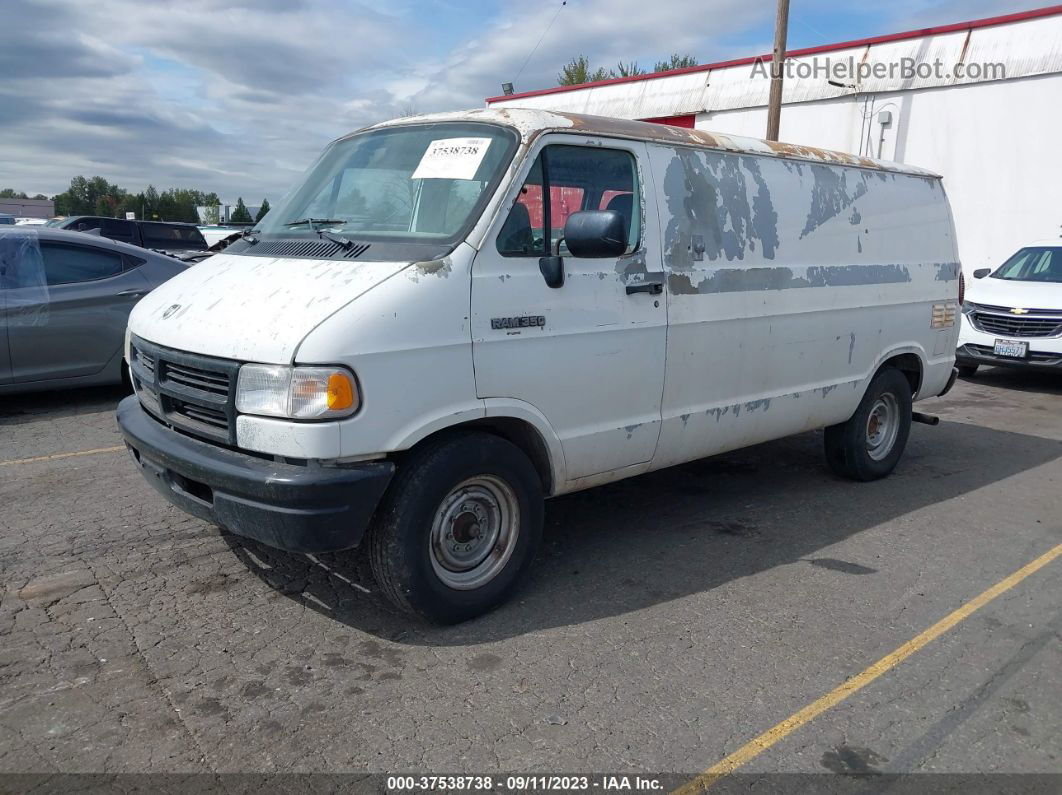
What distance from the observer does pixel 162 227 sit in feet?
59.0

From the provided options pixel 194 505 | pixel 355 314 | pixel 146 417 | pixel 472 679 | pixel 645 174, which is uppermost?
pixel 645 174

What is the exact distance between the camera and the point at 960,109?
16.1 m

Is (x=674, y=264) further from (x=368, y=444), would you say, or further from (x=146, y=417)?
(x=146, y=417)

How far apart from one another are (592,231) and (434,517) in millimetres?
1409

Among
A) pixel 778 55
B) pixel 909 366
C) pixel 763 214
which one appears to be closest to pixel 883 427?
pixel 909 366

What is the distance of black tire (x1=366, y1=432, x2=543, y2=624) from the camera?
137 inches

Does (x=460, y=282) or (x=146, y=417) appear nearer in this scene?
(x=460, y=282)

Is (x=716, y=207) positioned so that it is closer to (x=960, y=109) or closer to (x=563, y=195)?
(x=563, y=195)

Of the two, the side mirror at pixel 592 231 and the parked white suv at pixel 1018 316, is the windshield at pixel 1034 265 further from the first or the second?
the side mirror at pixel 592 231

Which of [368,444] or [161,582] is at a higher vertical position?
[368,444]

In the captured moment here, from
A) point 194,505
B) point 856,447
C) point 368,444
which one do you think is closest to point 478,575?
point 368,444

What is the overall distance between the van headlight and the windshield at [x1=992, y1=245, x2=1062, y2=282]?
36.5 ft

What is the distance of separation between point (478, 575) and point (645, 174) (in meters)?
2.17

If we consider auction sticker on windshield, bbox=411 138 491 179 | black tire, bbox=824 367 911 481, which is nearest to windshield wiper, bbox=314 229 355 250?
auction sticker on windshield, bbox=411 138 491 179
